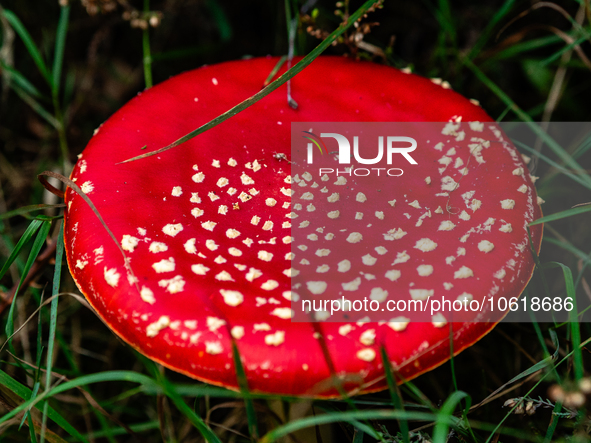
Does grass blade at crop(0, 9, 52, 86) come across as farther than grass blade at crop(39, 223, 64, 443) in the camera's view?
Yes

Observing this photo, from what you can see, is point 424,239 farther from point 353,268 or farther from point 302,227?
point 302,227

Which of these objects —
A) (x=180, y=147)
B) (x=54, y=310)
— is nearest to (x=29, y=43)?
(x=180, y=147)

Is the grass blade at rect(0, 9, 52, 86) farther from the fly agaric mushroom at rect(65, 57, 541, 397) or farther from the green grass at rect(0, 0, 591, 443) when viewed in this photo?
the fly agaric mushroom at rect(65, 57, 541, 397)

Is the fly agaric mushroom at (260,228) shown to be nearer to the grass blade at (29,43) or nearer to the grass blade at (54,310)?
the grass blade at (54,310)

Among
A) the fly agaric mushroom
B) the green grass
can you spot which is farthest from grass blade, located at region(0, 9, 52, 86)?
the fly agaric mushroom

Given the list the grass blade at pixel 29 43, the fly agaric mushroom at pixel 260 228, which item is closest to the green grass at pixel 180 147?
the grass blade at pixel 29 43
